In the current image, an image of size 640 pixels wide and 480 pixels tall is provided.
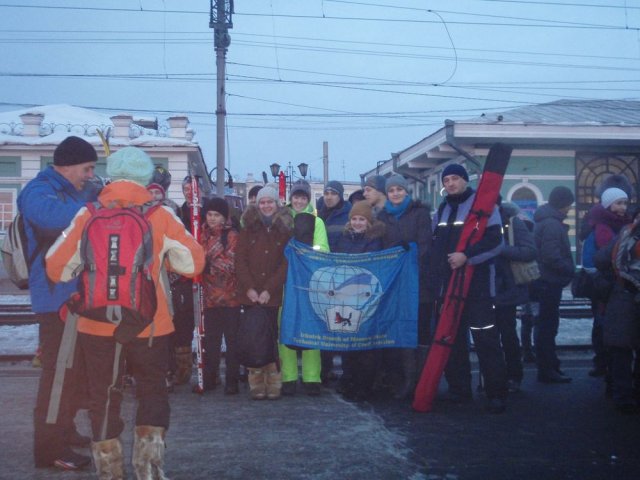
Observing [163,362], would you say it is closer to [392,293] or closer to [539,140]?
[392,293]

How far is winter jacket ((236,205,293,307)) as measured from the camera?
716 cm

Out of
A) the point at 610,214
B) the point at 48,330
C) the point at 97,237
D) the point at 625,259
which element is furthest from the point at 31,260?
the point at 610,214

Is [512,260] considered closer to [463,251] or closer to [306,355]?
[463,251]

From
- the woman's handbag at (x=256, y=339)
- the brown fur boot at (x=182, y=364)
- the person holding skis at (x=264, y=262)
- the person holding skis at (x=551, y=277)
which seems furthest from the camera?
the person holding skis at (x=551, y=277)

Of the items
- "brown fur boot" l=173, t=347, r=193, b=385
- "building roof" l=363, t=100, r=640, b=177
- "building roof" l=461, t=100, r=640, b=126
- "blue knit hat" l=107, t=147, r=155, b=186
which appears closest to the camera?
"blue knit hat" l=107, t=147, r=155, b=186

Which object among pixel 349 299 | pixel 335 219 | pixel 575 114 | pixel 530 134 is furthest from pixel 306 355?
pixel 575 114

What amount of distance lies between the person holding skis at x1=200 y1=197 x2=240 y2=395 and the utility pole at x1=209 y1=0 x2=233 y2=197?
12403mm

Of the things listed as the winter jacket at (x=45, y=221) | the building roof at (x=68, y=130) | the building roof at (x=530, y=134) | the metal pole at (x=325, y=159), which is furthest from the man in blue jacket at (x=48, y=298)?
the metal pole at (x=325, y=159)

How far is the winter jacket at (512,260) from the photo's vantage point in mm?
7316

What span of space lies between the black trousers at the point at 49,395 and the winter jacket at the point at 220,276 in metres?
2.47

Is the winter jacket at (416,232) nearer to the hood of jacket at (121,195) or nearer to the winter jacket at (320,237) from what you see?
the winter jacket at (320,237)

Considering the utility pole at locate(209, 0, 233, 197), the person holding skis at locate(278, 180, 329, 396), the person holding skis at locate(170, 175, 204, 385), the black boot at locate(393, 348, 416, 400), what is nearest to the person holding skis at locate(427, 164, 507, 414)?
the black boot at locate(393, 348, 416, 400)

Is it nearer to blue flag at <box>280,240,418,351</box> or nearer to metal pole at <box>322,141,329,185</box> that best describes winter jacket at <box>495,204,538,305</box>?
blue flag at <box>280,240,418,351</box>

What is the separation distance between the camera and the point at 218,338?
7395mm
